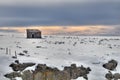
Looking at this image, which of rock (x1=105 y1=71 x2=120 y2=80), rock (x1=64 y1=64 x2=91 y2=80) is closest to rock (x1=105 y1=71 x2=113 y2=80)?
rock (x1=105 y1=71 x2=120 y2=80)

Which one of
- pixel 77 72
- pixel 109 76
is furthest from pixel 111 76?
pixel 77 72

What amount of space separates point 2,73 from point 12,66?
9642 mm

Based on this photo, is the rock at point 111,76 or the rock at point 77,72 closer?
the rock at point 111,76

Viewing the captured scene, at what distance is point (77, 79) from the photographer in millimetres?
53812

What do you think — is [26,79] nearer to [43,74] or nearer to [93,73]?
[43,74]

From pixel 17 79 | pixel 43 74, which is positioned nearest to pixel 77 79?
pixel 17 79

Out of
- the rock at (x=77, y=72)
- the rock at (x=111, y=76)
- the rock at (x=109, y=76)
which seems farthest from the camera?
the rock at (x=77, y=72)

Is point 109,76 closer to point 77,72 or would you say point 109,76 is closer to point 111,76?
point 111,76

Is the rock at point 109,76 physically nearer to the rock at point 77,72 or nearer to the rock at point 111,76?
the rock at point 111,76

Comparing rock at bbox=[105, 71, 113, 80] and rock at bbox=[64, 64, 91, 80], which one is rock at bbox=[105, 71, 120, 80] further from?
rock at bbox=[64, 64, 91, 80]

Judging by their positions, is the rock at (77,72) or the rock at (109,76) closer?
the rock at (109,76)

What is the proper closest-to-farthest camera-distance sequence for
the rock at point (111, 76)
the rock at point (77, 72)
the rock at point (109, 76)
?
1. the rock at point (111, 76)
2. the rock at point (109, 76)
3. the rock at point (77, 72)

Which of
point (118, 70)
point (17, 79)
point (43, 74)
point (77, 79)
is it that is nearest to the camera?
point (43, 74)

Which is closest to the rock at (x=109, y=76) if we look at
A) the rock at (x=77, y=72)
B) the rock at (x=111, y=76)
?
the rock at (x=111, y=76)
